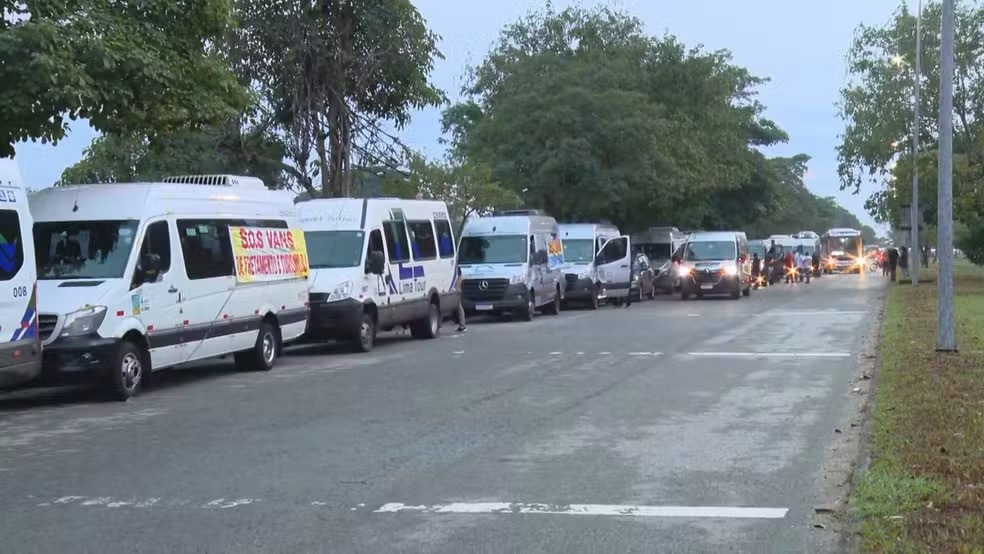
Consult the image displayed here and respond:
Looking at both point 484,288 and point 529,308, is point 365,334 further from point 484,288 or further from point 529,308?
point 529,308

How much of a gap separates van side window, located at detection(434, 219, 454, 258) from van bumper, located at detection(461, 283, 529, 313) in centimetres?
324

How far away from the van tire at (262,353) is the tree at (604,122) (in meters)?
22.1

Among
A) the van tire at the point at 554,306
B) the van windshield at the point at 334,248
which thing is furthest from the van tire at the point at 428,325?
the van tire at the point at 554,306

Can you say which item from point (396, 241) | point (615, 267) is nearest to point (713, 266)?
point (615, 267)

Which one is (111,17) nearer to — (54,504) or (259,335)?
(259,335)

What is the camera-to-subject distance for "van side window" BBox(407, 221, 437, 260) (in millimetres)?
21547

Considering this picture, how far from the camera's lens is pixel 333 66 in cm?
2402

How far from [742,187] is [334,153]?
37.1 meters

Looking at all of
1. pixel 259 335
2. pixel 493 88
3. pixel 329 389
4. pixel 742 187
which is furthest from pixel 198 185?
pixel 742 187

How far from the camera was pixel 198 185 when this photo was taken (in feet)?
50.5

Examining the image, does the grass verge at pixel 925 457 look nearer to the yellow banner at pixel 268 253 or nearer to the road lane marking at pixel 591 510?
the road lane marking at pixel 591 510

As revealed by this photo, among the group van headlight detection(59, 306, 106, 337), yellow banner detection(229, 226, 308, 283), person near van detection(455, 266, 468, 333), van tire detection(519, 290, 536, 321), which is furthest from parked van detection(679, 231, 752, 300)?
van headlight detection(59, 306, 106, 337)

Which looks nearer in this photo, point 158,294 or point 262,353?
point 158,294

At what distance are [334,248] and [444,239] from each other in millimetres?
3771
